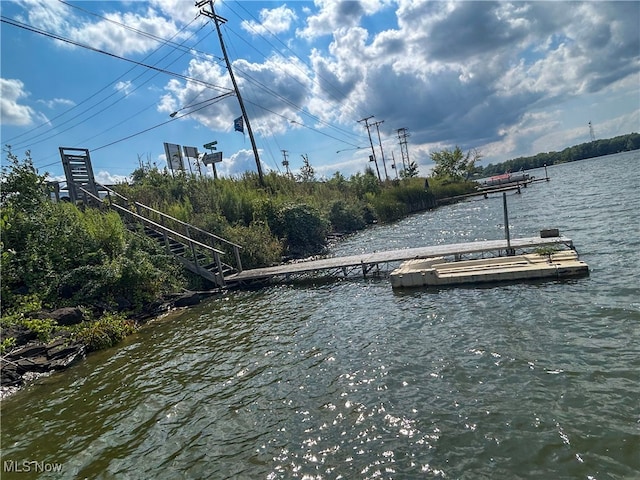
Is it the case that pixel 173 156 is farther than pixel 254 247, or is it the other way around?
pixel 173 156

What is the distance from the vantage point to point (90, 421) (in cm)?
677

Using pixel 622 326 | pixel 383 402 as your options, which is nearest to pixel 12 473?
pixel 383 402

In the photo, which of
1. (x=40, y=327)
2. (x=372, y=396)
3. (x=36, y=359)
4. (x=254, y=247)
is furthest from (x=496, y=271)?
(x=40, y=327)

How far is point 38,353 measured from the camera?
32.8 ft

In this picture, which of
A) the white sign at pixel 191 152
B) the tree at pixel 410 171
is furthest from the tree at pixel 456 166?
the white sign at pixel 191 152

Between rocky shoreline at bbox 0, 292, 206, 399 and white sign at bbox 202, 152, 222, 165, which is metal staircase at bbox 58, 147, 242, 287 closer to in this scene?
rocky shoreline at bbox 0, 292, 206, 399

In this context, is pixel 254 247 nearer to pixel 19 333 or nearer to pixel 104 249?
pixel 104 249

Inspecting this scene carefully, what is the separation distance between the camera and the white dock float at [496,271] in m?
11.0

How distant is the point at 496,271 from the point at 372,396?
7.40 meters

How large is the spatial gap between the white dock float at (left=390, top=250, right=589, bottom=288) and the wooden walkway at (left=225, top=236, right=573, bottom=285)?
3.85 ft

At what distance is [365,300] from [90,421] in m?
7.71

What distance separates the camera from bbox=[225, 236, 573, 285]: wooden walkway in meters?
14.3

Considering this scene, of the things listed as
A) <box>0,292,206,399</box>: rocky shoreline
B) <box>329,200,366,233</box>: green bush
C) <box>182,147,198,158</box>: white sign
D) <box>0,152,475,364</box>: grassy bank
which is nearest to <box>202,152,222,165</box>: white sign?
<box>182,147,198,158</box>: white sign

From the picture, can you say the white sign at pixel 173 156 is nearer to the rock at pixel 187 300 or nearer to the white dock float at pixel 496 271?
the rock at pixel 187 300
